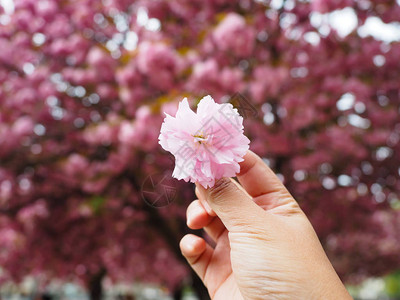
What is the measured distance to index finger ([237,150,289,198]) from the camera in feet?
5.43

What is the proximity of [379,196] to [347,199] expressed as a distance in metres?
0.73

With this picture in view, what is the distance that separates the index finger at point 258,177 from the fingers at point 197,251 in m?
0.43

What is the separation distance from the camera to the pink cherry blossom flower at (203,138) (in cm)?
123

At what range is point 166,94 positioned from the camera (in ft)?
17.6

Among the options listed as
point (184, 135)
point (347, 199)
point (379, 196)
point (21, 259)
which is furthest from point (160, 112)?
point (21, 259)

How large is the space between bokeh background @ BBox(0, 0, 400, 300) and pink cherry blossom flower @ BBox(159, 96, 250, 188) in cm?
316

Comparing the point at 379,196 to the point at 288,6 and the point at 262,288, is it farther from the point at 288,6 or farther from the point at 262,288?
the point at 262,288

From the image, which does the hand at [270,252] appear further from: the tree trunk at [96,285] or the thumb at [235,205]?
the tree trunk at [96,285]

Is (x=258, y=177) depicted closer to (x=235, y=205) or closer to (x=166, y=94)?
(x=235, y=205)

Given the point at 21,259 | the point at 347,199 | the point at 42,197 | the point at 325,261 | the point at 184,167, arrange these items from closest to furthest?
1. the point at 184,167
2. the point at 325,261
3. the point at 42,197
4. the point at 347,199
5. the point at 21,259

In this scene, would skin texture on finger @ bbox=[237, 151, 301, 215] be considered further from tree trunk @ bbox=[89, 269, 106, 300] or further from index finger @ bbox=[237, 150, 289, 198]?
tree trunk @ bbox=[89, 269, 106, 300]

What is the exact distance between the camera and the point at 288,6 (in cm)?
555

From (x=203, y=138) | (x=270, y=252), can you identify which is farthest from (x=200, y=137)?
(x=270, y=252)

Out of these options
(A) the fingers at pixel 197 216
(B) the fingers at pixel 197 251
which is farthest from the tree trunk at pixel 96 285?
(A) the fingers at pixel 197 216
